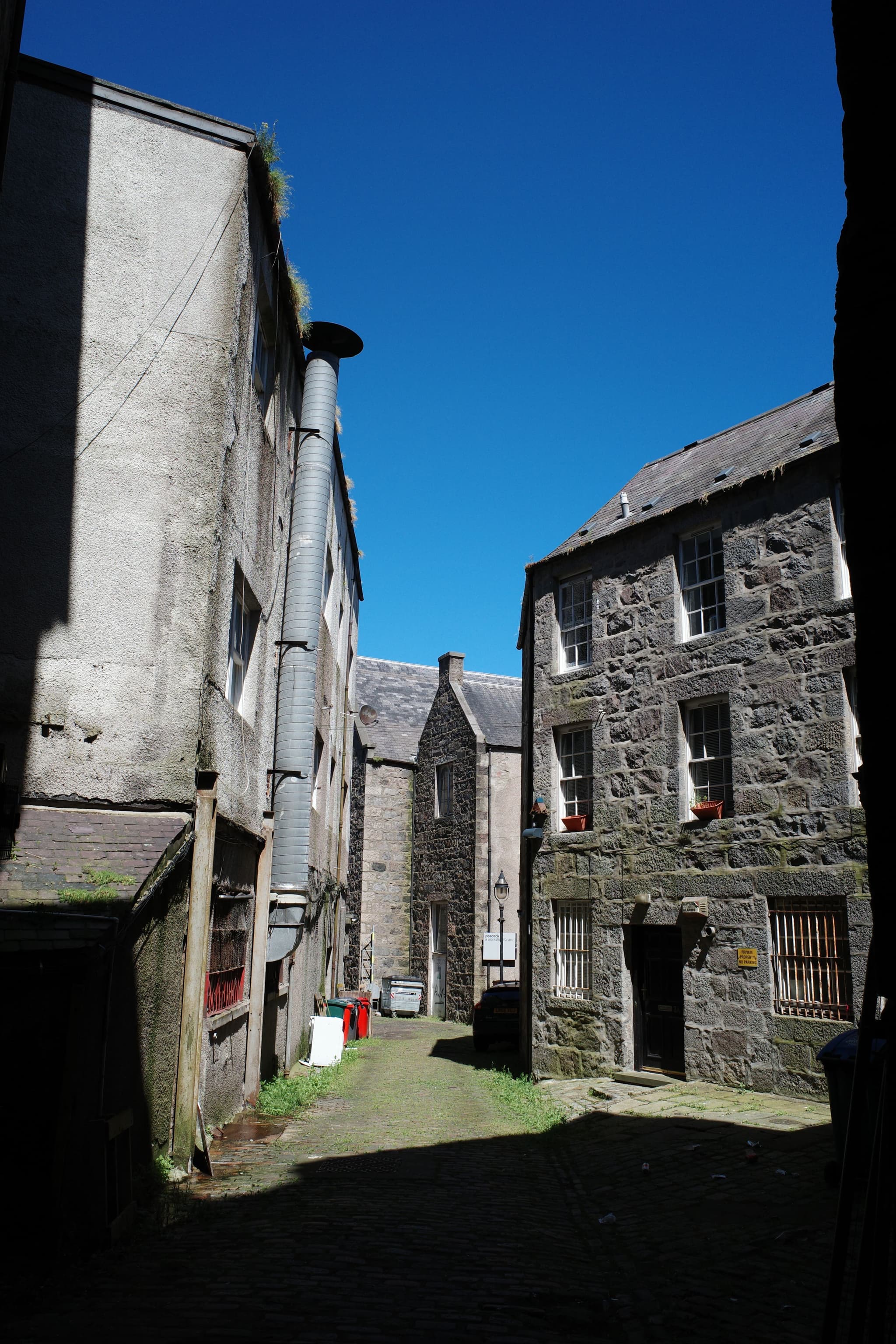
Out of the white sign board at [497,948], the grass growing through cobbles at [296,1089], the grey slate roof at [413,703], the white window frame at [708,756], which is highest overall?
the grey slate roof at [413,703]

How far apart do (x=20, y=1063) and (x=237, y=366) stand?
6.37 metres

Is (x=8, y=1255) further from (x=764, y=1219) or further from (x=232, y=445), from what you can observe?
(x=232, y=445)

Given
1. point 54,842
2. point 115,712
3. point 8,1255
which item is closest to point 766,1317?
point 8,1255

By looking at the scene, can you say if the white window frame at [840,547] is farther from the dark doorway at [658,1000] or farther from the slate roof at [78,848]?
the slate roof at [78,848]

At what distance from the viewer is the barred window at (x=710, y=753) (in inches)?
550

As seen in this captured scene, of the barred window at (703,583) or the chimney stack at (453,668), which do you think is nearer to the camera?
the barred window at (703,583)

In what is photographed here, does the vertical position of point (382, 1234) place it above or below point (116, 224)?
below

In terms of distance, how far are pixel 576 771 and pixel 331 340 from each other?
7465 millimetres

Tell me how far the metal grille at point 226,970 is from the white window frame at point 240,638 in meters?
2.25

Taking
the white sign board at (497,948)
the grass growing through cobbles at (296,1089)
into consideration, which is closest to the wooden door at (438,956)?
the white sign board at (497,948)

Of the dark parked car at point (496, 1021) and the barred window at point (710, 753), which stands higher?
the barred window at point (710, 753)

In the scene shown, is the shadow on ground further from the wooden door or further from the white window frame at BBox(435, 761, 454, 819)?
the white window frame at BBox(435, 761, 454, 819)

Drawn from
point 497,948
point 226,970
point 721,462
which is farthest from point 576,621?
point 497,948

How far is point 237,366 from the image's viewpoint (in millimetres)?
9836
